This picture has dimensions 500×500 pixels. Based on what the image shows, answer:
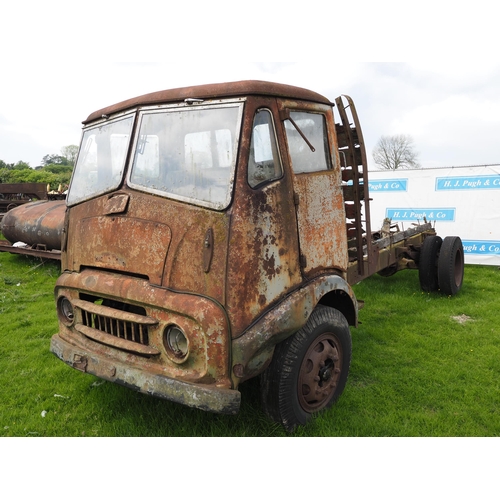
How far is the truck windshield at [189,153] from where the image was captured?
2.73 meters

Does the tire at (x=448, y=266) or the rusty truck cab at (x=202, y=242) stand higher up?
the rusty truck cab at (x=202, y=242)

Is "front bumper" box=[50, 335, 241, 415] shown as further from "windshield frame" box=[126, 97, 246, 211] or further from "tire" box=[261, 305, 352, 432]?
"windshield frame" box=[126, 97, 246, 211]

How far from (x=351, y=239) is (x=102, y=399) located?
8.89 feet

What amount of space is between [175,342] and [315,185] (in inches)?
59.0

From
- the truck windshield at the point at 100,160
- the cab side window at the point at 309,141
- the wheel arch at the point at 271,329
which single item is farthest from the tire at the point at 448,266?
the truck windshield at the point at 100,160

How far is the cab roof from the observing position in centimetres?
274

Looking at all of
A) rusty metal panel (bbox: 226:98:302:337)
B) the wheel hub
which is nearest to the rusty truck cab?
rusty metal panel (bbox: 226:98:302:337)

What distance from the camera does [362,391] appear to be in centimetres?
376

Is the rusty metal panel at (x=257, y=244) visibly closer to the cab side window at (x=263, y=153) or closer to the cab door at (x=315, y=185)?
the cab side window at (x=263, y=153)

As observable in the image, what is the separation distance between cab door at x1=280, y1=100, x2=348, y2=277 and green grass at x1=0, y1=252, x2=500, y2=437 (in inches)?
46.2

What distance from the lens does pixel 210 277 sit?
8.67ft

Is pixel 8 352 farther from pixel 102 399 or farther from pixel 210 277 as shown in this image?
pixel 210 277

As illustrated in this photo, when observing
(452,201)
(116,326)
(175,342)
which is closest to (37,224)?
(116,326)

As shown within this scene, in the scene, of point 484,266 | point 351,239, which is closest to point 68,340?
point 351,239
